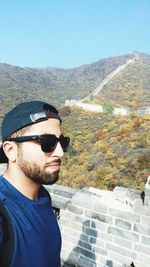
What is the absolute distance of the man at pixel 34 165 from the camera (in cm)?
188

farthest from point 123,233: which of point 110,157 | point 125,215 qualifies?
point 110,157

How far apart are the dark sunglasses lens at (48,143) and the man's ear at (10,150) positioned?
6.5 inches

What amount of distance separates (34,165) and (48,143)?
0.15m

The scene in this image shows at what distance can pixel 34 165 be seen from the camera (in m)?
1.96

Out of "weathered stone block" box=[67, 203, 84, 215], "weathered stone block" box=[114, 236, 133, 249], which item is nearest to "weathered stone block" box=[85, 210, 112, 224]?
"weathered stone block" box=[67, 203, 84, 215]

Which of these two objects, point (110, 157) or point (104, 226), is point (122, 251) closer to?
point (104, 226)

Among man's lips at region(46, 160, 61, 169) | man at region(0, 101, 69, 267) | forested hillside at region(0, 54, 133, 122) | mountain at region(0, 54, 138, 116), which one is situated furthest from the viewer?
mountain at region(0, 54, 138, 116)

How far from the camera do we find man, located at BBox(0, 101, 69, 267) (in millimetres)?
1879

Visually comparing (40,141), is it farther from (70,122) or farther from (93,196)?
(70,122)

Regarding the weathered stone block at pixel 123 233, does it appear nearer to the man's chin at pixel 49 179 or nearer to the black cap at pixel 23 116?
the man's chin at pixel 49 179

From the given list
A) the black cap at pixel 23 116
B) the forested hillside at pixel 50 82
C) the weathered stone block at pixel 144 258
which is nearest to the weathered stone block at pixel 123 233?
the weathered stone block at pixel 144 258

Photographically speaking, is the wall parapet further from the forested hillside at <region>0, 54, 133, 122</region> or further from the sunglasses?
the forested hillside at <region>0, 54, 133, 122</region>

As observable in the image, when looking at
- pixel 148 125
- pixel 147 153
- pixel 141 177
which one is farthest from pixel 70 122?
pixel 141 177

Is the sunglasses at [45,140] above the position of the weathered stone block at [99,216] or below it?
above
